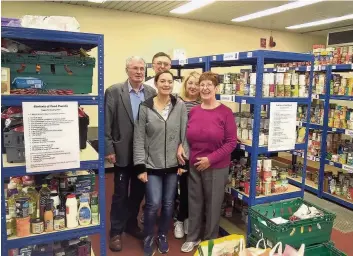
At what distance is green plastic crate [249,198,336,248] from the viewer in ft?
7.98

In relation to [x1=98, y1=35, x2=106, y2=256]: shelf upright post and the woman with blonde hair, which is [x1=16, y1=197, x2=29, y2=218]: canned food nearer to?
[x1=98, y1=35, x2=106, y2=256]: shelf upright post

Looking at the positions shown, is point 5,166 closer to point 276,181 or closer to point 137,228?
point 137,228

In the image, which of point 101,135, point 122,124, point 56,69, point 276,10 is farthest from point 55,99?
point 276,10

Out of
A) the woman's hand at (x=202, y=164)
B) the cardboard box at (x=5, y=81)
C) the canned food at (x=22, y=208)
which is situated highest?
the cardboard box at (x=5, y=81)

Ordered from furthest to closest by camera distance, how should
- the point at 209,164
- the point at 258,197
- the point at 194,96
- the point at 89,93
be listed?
the point at 194,96
the point at 258,197
the point at 209,164
the point at 89,93

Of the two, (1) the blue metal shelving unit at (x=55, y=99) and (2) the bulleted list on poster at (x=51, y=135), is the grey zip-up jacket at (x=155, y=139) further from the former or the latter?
(2) the bulleted list on poster at (x=51, y=135)

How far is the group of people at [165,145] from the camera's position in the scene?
2611 millimetres

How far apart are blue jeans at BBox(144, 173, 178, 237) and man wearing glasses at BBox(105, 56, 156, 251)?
316mm

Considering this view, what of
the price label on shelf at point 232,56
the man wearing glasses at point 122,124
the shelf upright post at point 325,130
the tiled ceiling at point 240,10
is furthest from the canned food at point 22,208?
the tiled ceiling at point 240,10

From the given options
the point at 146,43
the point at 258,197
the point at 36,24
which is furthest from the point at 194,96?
the point at 146,43

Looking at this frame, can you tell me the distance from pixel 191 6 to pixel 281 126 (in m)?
3.78

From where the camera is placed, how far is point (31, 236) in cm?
184

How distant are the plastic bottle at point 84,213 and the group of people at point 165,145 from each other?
65cm

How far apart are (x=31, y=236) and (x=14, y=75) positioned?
98 cm
